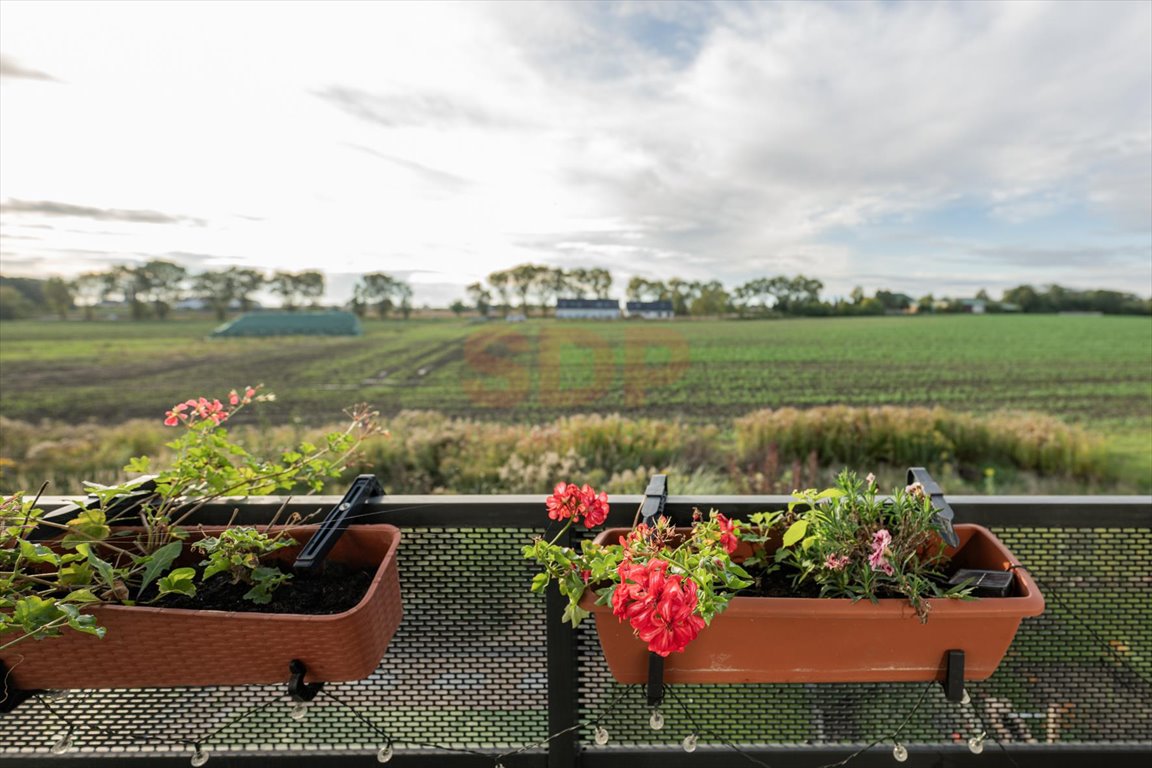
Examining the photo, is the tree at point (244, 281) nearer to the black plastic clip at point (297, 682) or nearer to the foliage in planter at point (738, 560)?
the black plastic clip at point (297, 682)

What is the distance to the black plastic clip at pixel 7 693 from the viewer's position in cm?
92

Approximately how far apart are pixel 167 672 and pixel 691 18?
2.93 metres

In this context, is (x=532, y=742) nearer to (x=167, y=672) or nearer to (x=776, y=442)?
(x=167, y=672)

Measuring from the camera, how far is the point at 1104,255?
6.98m

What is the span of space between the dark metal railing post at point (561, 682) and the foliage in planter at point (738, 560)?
17cm

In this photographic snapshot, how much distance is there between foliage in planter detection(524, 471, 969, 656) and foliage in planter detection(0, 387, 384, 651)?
0.51m

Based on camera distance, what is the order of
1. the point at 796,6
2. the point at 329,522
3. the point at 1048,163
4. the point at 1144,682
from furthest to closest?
the point at 1048,163, the point at 796,6, the point at 1144,682, the point at 329,522

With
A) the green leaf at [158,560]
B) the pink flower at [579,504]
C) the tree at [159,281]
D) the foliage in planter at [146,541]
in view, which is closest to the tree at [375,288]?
the tree at [159,281]

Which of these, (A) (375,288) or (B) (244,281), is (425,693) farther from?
(B) (244,281)

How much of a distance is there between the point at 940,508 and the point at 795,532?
239 millimetres

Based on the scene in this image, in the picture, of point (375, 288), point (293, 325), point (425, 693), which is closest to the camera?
point (425, 693)

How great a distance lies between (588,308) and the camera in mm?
8227

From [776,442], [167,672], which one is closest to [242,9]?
[167,672]

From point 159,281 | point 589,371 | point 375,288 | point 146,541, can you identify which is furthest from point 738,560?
point 589,371
